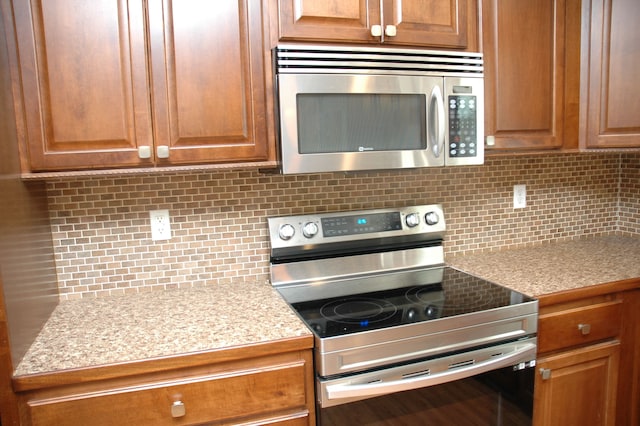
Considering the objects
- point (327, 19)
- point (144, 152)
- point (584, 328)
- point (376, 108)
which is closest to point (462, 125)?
point (376, 108)

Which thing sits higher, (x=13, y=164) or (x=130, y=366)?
(x=13, y=164)

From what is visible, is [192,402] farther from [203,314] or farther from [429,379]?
[429,379]

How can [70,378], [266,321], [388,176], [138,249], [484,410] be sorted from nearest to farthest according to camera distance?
[70,378], [266,321], [484,410], [138,249], [388,176]

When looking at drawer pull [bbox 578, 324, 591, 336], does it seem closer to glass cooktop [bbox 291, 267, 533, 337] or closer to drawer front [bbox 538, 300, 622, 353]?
drawer front [bbox 538, 300, 622, 353]

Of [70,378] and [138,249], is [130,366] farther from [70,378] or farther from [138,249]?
[138,249]

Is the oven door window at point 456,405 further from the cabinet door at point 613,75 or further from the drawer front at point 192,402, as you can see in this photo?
the cabinet door at point 613,75

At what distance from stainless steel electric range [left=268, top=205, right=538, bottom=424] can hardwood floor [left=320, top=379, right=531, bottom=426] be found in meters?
0.04

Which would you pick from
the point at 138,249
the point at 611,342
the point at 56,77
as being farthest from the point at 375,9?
the point at 611,342

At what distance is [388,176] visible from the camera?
1.95 meters

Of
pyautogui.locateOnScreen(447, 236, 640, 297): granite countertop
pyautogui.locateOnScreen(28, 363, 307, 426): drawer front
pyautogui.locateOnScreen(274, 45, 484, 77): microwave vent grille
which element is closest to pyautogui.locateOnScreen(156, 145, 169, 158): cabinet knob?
pyautogui.locateOnScreen(274, 45, 484, 77): microwave vent grille

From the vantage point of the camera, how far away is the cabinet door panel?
156 cm

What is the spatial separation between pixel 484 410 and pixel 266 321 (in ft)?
2.49

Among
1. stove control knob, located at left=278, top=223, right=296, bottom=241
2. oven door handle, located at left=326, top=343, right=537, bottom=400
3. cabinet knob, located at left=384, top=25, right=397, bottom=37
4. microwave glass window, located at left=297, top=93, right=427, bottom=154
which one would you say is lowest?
oven door handle, located at left=326, top=343, right=537, bottom=400

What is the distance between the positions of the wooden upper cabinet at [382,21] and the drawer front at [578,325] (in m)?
0.99
